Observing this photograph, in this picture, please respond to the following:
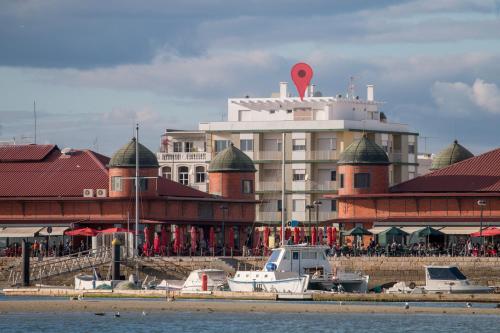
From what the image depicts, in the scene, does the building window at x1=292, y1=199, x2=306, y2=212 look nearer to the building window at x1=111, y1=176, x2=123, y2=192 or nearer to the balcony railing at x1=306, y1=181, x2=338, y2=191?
the balcony railing at x1=306, y1=181, x2=338, y2=191

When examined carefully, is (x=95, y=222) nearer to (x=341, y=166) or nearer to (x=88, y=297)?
(x=341, y=166)

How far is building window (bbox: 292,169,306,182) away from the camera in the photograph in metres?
172

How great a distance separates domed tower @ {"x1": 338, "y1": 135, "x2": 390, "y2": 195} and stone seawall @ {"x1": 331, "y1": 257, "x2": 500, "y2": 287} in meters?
12.8

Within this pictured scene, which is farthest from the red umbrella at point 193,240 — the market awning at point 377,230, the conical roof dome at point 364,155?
the conical roof dome at point 364,155

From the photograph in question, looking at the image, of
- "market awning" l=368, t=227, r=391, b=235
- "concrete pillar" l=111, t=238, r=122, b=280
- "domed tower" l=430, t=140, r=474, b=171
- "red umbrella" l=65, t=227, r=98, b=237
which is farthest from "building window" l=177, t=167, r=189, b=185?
"concrete pillar" l=111, t=238, r=122, b=280

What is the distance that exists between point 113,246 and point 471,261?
77.8 ft

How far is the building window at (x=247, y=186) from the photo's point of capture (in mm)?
151125

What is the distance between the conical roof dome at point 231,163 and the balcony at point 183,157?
2831 cm

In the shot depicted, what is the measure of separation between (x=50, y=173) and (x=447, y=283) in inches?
1809

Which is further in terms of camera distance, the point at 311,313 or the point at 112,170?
the point at 112,170

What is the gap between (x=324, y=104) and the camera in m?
177

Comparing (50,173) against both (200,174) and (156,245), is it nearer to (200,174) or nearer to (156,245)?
(156,245)

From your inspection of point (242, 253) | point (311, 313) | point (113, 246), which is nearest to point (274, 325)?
point (311, 313)

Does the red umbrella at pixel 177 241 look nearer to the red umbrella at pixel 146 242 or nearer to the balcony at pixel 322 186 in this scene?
the red umbrella at pixel 146 242
